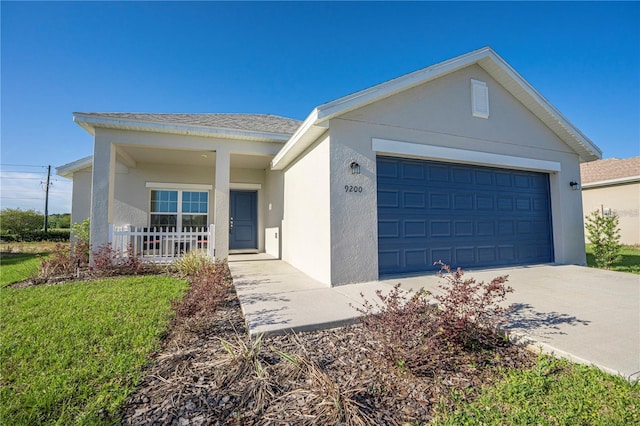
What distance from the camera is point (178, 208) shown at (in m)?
10.7

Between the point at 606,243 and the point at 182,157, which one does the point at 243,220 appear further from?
the point at 606,243

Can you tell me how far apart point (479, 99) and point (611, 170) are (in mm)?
16135

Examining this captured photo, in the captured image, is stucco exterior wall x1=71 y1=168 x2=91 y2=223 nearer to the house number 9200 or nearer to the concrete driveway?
the house number 9200

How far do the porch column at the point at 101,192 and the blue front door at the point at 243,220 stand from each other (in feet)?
14.4

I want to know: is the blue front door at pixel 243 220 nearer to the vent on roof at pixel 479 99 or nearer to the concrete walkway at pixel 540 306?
the concrete walkway at pixel 540 306

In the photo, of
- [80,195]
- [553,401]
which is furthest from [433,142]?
[80,195]

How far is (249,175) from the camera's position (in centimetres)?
1123

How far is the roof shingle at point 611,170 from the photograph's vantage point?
15.2 m

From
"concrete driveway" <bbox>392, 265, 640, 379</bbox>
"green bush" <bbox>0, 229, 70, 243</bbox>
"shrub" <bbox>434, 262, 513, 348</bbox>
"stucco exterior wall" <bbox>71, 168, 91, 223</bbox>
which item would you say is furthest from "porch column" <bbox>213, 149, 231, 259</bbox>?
"green bush" <bbox>0, 229, 70, 243</bbox>

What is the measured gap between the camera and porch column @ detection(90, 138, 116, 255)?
733 cm

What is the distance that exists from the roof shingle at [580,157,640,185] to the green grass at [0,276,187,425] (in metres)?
22.2

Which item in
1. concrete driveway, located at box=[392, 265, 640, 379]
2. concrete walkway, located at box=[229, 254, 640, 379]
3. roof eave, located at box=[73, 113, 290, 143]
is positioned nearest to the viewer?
concrete driveway, located at box=[392, 265, 640, 379]

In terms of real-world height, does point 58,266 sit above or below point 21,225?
below

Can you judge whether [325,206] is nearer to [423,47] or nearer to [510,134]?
[510,134]
